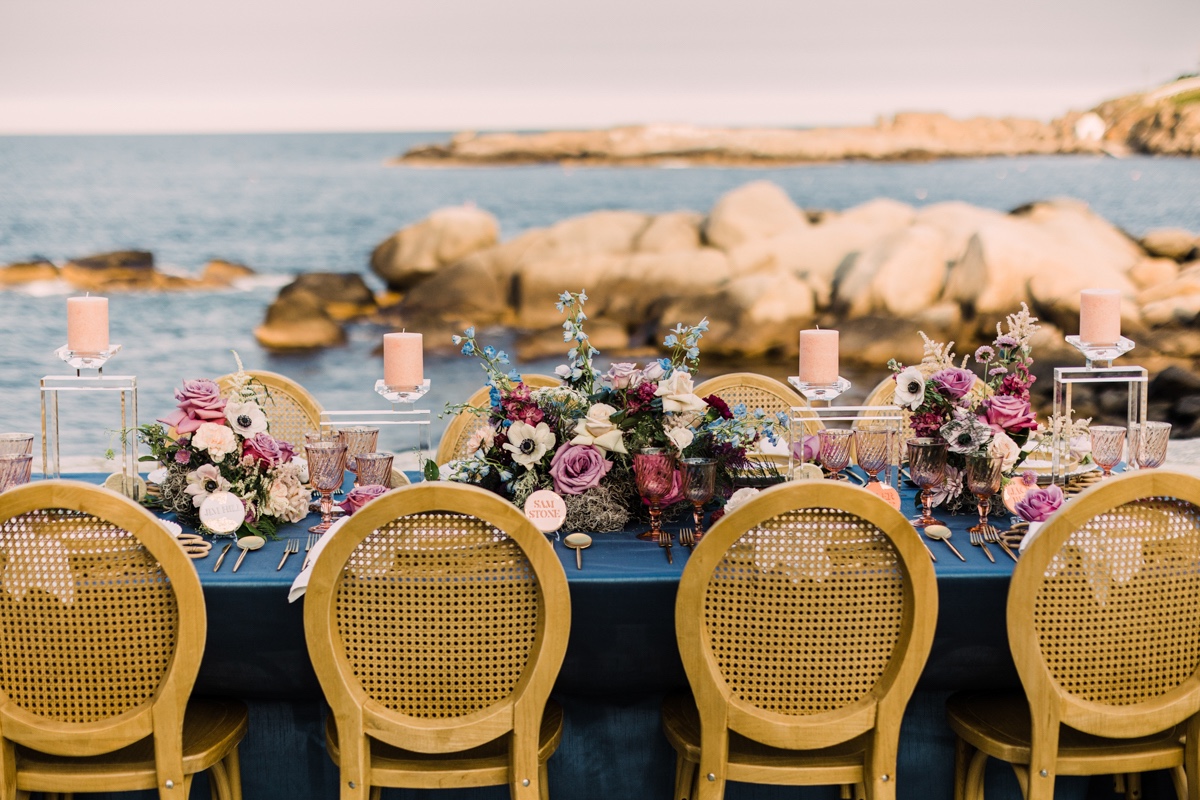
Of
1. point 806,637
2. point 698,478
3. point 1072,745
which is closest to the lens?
point 806,637

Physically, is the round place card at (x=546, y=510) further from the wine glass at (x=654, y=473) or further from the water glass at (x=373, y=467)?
the water glass at (x=373, y=467)

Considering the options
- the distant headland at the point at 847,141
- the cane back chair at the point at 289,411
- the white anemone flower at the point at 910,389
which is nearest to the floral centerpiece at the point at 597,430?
the white anemone flower at the point at 910,389

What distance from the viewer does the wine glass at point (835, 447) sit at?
2.17m

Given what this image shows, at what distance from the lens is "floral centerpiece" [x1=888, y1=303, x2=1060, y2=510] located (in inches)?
83.3

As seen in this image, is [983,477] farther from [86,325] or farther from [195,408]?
[86,325]

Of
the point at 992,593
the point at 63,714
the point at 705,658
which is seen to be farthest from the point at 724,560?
the point at 63,714

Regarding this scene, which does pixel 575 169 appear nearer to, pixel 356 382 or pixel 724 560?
pixel 356 382

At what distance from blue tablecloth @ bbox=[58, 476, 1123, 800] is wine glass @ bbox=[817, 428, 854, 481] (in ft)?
0.80

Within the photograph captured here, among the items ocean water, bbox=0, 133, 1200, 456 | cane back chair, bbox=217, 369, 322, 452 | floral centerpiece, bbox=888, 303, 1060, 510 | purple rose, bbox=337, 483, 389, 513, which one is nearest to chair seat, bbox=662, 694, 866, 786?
floral centerpiece, bbox=888, 303, 1060, 510

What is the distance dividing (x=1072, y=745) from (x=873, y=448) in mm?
634

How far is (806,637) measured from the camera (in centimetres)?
170

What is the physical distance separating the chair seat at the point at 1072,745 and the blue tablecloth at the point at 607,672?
0.47 feet

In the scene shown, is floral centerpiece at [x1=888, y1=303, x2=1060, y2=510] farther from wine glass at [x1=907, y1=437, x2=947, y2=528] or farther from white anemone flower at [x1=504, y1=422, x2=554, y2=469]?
white anemone flower at [x1=504, y1=422, x2=554, y2=469]

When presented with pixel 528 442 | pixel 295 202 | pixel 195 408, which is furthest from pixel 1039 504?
pixel 295 202
